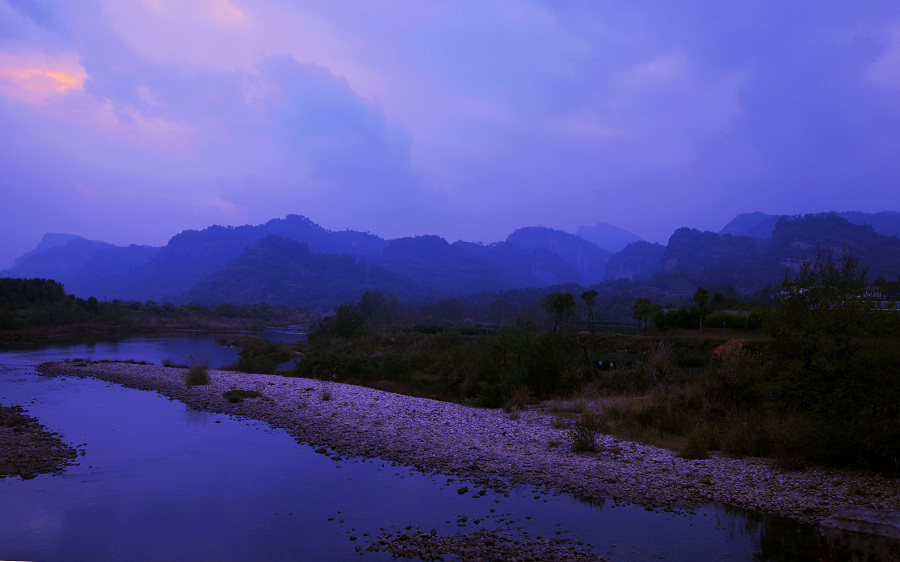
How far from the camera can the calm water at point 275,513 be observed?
25.5 feet

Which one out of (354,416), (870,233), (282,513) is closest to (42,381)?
(354,416)

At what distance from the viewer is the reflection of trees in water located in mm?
7465

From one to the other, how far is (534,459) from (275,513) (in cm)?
556

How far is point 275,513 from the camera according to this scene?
928cm

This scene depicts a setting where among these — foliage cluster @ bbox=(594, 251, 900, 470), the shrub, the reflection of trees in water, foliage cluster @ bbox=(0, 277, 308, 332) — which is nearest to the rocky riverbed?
the shrub

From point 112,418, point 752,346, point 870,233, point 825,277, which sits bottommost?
point 112,418

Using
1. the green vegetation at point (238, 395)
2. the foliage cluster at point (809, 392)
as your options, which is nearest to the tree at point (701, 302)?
the foliage cluster at point (809, 392)

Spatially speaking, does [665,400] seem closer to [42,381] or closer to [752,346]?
[752,346]

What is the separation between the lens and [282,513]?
927cm

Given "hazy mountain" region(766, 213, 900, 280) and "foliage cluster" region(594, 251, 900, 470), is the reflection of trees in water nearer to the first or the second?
"foliage cluster" region(594, 251, 900, 470)

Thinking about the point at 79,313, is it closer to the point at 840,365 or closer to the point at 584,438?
the point at 584,438

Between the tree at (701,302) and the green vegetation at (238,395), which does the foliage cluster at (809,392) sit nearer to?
the green vegetation at (238,395)

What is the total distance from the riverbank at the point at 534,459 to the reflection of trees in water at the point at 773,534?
253 millimetres

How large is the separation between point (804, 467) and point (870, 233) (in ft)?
569
